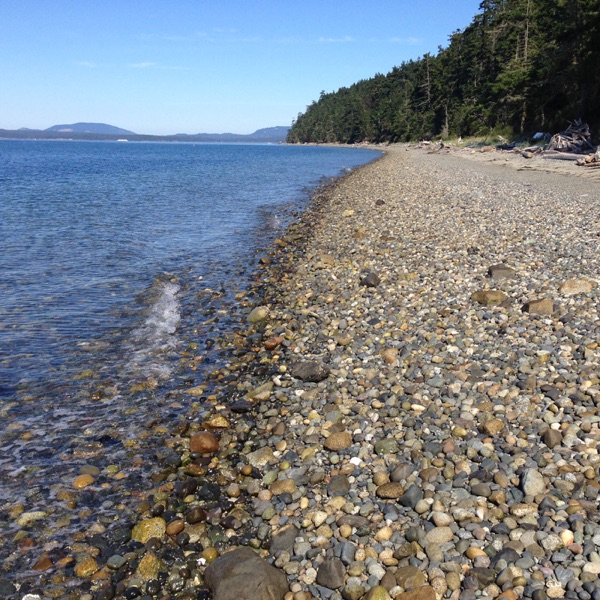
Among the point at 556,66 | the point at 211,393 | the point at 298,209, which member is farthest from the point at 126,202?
the point at 556,66

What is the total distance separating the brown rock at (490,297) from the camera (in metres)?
9.70

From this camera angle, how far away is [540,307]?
29.6 ft

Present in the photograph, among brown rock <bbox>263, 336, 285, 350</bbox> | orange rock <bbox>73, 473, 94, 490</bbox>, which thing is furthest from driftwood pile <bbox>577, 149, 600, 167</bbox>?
orange rock <bbox>73, 473, 94, 490</bbox>

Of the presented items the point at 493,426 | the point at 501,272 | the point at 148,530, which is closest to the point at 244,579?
the point at 148,530

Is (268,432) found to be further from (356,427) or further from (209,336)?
(209,336)

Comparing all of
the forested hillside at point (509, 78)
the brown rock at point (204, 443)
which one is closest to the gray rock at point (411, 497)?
the brown rock at point (204, 443)

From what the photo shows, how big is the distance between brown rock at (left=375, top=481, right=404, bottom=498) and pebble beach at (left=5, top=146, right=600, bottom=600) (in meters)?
0.03

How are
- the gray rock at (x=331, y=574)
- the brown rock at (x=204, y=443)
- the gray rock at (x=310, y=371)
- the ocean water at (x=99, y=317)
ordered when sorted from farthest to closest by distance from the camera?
the gray rock at (x=310, y=371), the ocean water at (x=99, y=317), the brown rock at (x=204, y=443), the gray rock at (x=331, y=574)

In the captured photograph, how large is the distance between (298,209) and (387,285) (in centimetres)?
1784

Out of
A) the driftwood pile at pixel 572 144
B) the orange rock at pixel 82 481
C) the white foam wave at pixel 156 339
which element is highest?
the driftwood pile at pixel 572 144

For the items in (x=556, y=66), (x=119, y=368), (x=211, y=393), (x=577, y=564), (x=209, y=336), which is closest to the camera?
(x=577, y=564)

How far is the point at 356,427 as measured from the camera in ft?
21.8

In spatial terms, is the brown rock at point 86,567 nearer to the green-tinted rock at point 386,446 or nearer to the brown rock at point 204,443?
the brown rock at point 204,443

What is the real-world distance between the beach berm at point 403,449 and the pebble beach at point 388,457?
0.02 metres
